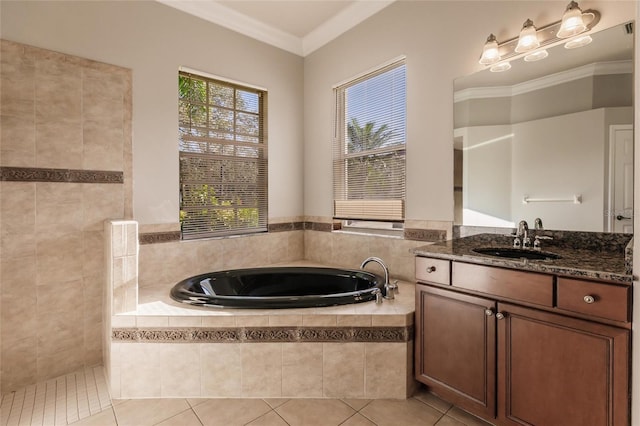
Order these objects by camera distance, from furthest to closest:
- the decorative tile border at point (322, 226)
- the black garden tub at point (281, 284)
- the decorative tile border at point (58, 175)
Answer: the decorative tile border at point (322, 226) < the black garden tub at point (281, 284) < the decorative tile border at point (58, 175)

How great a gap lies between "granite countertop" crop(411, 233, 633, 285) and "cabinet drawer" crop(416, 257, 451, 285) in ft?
0.11

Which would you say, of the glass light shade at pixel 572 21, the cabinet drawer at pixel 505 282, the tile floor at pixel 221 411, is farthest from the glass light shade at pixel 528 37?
the tile floor at pixel 221 411

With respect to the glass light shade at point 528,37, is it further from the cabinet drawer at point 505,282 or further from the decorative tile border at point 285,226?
the decorative tile border at point 285,226

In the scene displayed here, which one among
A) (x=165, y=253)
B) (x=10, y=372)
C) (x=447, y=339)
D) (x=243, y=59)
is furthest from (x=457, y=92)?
(x=10, y=372)

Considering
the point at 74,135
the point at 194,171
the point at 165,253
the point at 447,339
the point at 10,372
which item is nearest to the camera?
the point at 447,339

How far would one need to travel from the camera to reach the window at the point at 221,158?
2748 millimetres

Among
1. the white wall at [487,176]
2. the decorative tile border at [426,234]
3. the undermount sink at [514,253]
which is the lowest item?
the undermount sink at [514,253]

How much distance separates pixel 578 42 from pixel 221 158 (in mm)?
2561

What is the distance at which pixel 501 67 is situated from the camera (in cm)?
205

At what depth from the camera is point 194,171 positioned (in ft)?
9.12

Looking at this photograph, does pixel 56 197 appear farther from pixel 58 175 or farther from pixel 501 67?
pixel 501 67

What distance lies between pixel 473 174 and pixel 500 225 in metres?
0.37

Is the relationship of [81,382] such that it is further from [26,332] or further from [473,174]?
[473,174]

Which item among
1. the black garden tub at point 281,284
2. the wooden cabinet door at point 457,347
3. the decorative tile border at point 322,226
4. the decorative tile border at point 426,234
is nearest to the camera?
the wooden cabinet door at point 457,347
